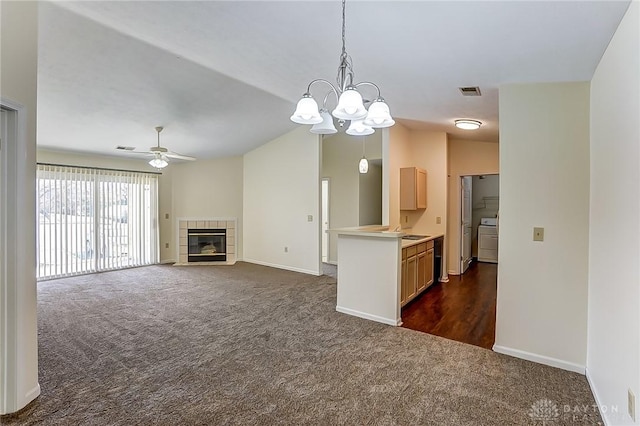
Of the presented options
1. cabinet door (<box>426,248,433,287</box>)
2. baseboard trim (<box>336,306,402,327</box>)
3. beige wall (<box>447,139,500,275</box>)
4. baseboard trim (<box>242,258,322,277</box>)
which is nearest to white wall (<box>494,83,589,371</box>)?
baseboard trim (<box>336,306,402,327</box>)

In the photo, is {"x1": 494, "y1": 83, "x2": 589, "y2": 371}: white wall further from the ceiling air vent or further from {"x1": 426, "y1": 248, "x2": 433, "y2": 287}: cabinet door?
{"x1": 426, "y1": 248, "x2": 433, "y2": 287}: cabinet door

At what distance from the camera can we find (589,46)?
198 cm

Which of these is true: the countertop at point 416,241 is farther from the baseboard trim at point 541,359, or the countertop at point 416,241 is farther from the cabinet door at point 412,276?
the baseboard trim at point 541,359

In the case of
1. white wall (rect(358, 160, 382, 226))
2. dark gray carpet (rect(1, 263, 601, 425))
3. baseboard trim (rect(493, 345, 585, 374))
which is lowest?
dark gray carpet (rect(1, 263, 601, 425))

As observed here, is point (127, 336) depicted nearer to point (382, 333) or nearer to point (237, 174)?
point (382, 333)

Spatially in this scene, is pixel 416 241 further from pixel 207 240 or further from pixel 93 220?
pixel 93 220

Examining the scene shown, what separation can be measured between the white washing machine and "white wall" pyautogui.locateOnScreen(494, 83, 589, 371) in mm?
5156

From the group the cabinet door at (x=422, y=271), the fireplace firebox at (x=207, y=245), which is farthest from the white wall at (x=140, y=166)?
the cabinet door at (x=422, y=271)

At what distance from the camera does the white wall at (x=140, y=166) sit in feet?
19.1

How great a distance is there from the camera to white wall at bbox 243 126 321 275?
6.14m

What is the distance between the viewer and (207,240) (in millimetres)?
7523

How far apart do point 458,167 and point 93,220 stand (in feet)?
23.0

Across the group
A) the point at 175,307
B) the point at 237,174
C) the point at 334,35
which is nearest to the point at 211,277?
the point at 175,307

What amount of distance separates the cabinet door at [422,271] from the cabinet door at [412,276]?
0.15m
